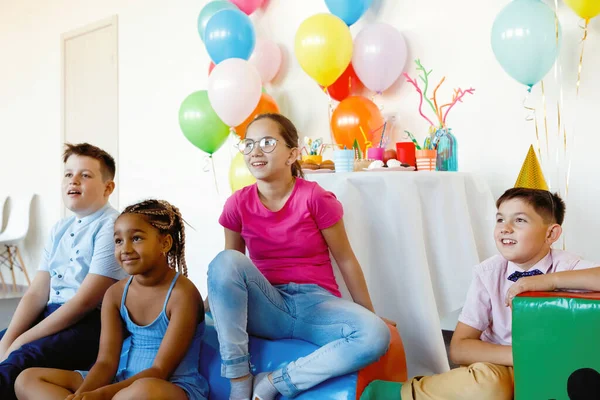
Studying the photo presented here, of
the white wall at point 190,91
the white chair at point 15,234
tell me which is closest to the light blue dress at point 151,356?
the white wall at point 190,91

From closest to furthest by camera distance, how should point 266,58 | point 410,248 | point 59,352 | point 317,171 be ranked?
1. point 59,352
2. point 410,248
3. point 317,171
4. point 266,58

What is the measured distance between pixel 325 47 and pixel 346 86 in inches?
14.0

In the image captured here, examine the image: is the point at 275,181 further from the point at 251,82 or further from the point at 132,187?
the point at 132,187

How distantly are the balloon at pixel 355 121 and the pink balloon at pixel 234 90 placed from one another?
0.42 m

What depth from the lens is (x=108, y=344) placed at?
1423 mm

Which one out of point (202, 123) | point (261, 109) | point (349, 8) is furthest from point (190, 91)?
point (349, 8)

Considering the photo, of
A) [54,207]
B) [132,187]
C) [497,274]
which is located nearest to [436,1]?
[497,274]

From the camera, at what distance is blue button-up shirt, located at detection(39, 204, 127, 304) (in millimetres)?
1638

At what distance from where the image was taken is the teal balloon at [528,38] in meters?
2.13

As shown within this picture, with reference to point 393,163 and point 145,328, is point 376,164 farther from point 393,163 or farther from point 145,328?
point 145,328

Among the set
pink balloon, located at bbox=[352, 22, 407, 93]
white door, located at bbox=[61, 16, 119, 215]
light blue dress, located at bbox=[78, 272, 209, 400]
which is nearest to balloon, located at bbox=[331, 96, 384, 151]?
A: pink balloon, located at bbox=[352, 22, 407, 93]

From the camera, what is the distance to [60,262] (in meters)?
1.73

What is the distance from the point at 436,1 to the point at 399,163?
1.00 meters

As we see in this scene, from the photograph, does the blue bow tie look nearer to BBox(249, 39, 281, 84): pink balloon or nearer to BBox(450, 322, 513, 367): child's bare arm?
BBox(450, 322, 513, 367): child's bare arm
